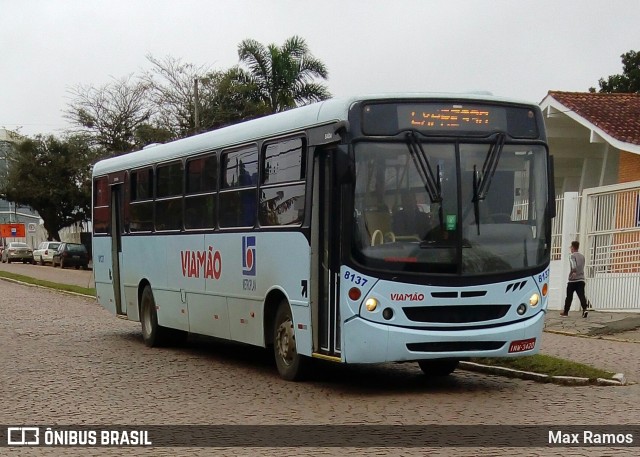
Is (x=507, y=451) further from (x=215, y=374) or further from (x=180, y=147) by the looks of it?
(x=180, y=147)

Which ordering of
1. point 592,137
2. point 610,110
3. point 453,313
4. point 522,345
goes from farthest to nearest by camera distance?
point 610,110, point 592,137, point 522,345, point 453,313

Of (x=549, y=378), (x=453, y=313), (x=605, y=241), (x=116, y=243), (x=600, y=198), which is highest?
(x=600, y=198)

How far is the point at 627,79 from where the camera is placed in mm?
55688

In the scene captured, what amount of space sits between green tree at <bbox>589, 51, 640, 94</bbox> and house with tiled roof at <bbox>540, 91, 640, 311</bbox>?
93.9 ft

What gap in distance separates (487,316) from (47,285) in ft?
90.3

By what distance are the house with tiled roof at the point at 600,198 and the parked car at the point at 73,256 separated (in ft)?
117

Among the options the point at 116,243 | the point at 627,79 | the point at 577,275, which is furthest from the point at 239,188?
the point at 627,79

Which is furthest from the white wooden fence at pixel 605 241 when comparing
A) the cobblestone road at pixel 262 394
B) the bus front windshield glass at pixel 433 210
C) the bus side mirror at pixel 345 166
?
the bus side mirror at pixel 345 166

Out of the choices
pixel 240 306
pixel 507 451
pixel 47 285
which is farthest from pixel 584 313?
pixel 47 285

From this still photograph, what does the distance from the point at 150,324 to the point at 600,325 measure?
783 centimetres

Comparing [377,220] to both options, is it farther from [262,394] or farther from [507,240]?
[262,394]

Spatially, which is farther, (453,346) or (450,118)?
(450,118)

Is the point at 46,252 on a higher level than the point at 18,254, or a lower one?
higher

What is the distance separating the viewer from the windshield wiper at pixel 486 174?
1051cm
